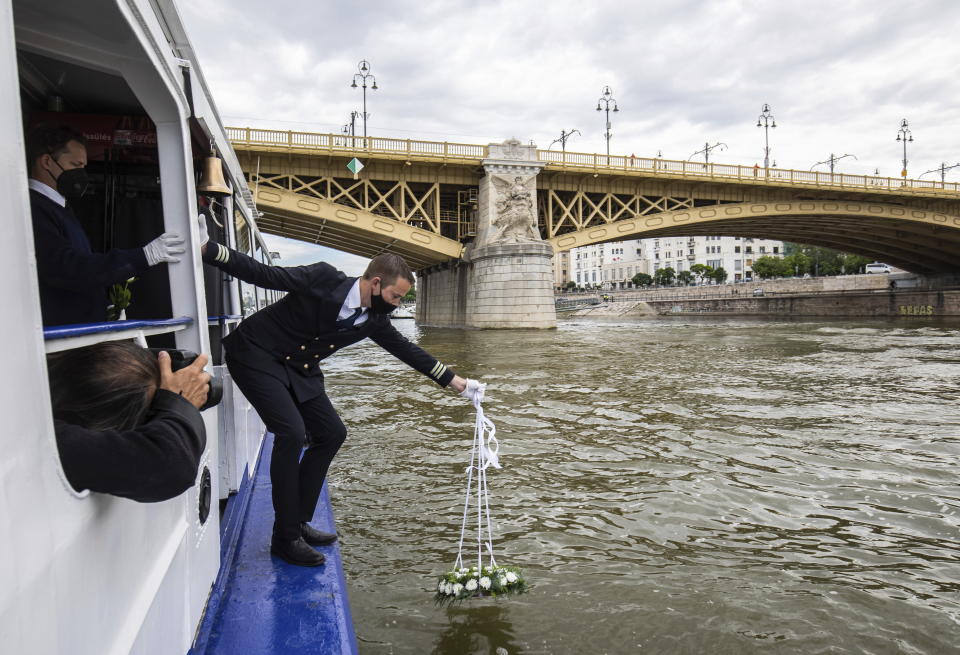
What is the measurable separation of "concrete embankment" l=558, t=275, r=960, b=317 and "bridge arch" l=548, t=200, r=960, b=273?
272cm

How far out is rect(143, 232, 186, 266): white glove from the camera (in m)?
2.17

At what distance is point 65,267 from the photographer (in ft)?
6.39

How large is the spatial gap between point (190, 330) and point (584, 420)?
19.0 feet

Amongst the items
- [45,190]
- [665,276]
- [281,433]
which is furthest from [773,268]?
[45,190]

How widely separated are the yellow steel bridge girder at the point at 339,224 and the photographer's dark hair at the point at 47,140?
25.8 meters

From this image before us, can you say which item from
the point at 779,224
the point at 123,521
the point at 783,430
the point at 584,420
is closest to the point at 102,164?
the point at 123,521

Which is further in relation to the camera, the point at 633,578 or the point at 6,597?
the point at 633,578

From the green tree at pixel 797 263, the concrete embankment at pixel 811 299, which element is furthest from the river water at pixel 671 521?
the green tree at pixel 797 263

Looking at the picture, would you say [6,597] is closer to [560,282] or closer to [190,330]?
[190,330]

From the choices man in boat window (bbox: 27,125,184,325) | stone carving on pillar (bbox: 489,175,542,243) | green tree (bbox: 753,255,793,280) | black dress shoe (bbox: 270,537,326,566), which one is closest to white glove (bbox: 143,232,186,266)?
man in boat window (bbox: 27,125,184,325)

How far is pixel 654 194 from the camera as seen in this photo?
35906mm

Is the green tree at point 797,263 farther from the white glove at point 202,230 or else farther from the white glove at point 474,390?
the white glove at point 202,230

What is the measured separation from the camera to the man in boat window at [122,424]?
1332 mm

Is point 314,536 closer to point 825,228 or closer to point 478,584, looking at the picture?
point 478,584
